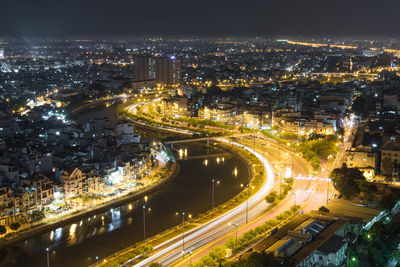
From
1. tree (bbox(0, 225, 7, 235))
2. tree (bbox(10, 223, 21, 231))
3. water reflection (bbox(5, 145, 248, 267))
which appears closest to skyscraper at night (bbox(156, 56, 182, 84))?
water reflection (bbox(5, 145, 248, 267))

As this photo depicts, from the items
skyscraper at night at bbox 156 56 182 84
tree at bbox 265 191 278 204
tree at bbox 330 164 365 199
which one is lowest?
tree at bbox 265 191 278 204

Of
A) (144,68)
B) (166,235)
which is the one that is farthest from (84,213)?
(144,68)

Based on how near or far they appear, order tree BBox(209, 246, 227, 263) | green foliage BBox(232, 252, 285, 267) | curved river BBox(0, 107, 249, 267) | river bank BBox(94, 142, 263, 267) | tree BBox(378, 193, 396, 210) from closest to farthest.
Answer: green foliage BBox(232, 252, 285, 267)
tree BBox(209, 246, 227, 263)
river bank BBox(94, 142, 263, 267)
curved river BBox(0, 107, 249, 267)
tree BBox(378, 193, 396, 210)

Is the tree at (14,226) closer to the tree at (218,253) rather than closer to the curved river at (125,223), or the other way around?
the curved river at (125,223)

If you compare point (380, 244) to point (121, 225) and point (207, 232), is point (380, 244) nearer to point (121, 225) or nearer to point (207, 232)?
point (207, 232)

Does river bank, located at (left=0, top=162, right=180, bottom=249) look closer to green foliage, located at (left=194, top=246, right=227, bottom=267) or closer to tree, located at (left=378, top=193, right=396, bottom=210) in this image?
green foliage, located at (left=194, top=246, right=227, bottom=267)

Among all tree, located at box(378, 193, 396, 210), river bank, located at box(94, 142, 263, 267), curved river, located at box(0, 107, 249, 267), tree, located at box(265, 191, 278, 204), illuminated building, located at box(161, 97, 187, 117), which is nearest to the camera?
river bank, located at box(94, 142, 263, 267)
